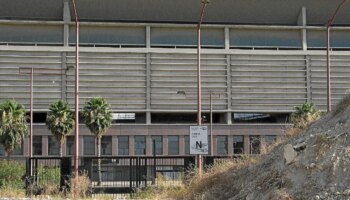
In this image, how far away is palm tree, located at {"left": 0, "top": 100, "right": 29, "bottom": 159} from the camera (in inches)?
2400

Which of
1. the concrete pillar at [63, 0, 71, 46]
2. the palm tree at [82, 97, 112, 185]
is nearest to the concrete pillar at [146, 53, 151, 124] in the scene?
the concrete pillar at [63, 0, 71, 46]

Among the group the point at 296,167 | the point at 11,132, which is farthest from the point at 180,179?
the point at 11,132

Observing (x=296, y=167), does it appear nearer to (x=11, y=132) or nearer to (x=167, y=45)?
(x=11, y=132)

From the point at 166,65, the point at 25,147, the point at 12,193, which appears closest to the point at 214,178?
the point at 12,193

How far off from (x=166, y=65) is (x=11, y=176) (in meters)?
59.6

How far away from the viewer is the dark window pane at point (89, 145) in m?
81.8

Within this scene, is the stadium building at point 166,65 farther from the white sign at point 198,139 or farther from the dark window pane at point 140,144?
the white sign at point 198,139

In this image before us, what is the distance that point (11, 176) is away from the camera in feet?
83.9

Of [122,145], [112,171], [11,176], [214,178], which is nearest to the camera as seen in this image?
[214,178]

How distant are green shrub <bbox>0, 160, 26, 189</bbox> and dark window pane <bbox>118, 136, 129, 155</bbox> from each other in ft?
167

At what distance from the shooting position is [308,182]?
955cm

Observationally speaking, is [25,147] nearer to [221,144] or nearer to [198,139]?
[221,144]

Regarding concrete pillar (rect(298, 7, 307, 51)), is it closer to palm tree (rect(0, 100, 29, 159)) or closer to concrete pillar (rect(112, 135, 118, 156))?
concrete pillar (rect(112, 135, 118, 156))

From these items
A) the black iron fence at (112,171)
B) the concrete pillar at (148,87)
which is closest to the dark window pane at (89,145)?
the concrete pillar at (148,87)
